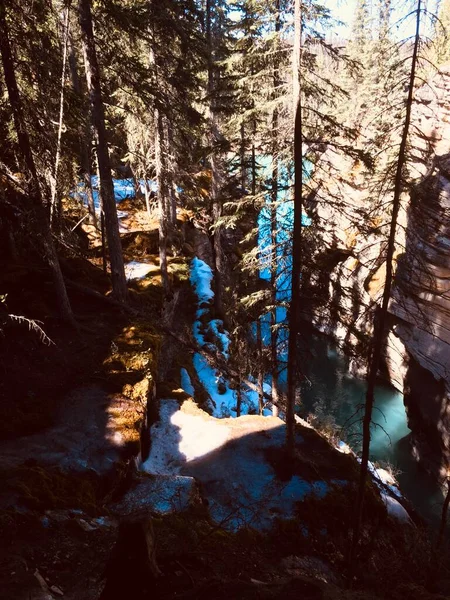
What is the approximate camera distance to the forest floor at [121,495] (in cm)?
409

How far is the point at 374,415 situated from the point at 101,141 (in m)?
22.1

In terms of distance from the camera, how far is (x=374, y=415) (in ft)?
79.4

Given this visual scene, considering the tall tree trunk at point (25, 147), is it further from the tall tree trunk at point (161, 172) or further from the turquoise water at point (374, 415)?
the turquoise water at point (374, 415)

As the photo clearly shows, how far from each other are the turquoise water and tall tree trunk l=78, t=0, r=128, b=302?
34.6 ft

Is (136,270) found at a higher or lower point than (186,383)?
higher

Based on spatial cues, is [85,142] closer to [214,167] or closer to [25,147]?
[25,147]

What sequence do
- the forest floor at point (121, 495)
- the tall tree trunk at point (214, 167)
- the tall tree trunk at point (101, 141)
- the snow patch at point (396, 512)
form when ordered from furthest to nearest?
the tall tree trunk at point (214, 167)
the snow patch at point (396, 512)
the tall tree trunk at point (101, 141)
the forest floor at point (121, 495)

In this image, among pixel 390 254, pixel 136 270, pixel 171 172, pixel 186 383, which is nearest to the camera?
pixel 390 254

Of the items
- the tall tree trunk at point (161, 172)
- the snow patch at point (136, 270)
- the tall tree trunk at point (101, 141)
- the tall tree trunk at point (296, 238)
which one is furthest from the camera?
the snow patch at point (136, 270)

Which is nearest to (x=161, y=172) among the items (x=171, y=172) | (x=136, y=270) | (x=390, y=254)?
(x=171, y=172)

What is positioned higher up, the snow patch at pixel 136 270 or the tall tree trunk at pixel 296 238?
the tall tree trunk at pixel 296 238

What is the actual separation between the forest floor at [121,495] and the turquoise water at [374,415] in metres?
8.23

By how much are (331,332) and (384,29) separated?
24444mm

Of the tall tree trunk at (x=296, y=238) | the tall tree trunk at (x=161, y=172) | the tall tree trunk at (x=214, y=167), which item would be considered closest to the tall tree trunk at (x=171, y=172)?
the tall tree trunk at (x=161, y=172)
